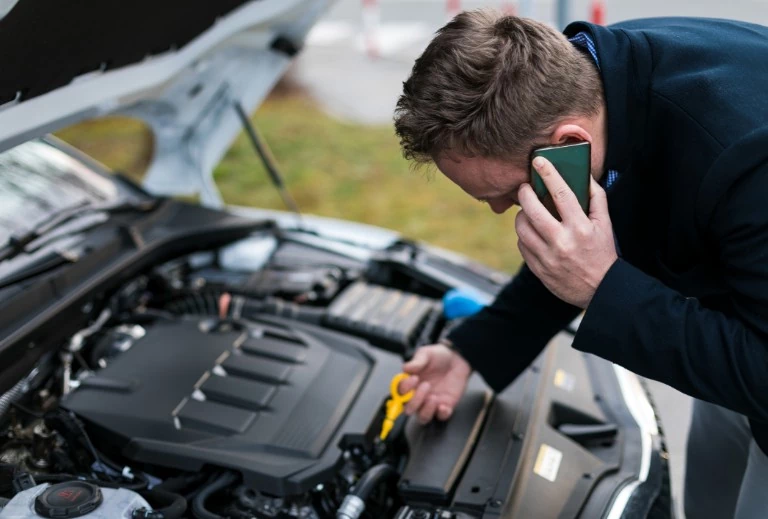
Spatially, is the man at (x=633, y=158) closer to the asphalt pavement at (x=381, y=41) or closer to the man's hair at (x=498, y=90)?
the man's hair at (x=498, y=90)

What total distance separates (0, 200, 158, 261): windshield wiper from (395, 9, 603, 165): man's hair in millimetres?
1196

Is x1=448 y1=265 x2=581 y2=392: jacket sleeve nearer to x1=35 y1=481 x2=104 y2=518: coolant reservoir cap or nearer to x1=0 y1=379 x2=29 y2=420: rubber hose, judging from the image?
x1=35 y1=481 x2=104 y2=518: coolant reservoir cap

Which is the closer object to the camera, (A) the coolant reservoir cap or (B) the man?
(B) the man

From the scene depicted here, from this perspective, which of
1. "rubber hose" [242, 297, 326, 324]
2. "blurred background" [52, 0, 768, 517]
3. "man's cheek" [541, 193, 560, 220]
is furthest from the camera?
"blurred background" [52, 0, 768, 517]

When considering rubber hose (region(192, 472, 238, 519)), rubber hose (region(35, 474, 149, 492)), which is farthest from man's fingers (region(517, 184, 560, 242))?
rubber hose (region(35, 474, 149, 492))

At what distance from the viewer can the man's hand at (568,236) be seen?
1335 millimetres

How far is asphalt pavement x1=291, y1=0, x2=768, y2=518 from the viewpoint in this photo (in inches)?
295

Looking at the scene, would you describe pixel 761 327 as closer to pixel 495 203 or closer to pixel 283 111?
pixel 495 203

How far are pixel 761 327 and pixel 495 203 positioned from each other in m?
0.49

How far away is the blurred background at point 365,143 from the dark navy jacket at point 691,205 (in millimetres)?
1337

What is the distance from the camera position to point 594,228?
1348 millimetres

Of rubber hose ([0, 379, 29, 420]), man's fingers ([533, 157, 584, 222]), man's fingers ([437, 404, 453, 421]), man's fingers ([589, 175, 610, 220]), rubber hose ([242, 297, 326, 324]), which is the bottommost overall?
rubber hose ([242, 297, 326, 324])

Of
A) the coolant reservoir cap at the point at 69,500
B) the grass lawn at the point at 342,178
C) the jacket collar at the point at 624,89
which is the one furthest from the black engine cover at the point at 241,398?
the grass lawn at the point at 342,178

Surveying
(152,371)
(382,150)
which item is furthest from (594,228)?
(382,150)
